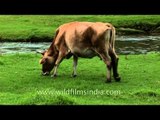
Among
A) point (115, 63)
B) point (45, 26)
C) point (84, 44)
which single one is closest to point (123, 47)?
point (45, 26)

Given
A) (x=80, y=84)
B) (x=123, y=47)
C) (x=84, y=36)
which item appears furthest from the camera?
(x=123, y=47)

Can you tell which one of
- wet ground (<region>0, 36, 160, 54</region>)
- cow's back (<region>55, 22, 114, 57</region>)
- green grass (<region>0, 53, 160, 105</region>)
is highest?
cow's back (<region>55, 22, 114, 57</region>)

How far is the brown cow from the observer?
1185 cm

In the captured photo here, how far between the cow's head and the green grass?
0.98 ft

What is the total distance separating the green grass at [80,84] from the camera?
878cm

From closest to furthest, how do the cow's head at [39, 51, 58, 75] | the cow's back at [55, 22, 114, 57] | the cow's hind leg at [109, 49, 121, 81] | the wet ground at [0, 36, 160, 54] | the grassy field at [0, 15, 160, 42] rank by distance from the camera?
1. the cow's back at [55, 22, 114, 57]
2. the cow's hind leg at [109, 49, 121, 81]
3. the cow's head at [39, 51, 58, 75]
4. the wet ground at [0, 36, 160, 54]
5. the grassy field at [0, 15, 160, 42]

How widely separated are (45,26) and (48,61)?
24.5 m

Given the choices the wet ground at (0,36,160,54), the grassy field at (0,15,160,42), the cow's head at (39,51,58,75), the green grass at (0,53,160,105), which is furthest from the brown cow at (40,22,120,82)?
the grassy field at (0,15,160,42)

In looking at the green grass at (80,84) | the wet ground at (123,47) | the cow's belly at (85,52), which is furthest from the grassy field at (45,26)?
the cow's belly at (85,52)

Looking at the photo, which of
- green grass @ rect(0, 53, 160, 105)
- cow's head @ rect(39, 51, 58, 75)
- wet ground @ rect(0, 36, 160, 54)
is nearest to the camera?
green grass @ rect(0, 53, 160, 105)

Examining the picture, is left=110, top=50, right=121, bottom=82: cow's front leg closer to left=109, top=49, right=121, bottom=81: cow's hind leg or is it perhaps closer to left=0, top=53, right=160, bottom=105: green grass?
A: left=109, top=49, right=121, bottom=81: cow's hind leg

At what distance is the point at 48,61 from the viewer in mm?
13344

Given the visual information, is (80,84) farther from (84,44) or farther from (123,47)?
(123,47)
